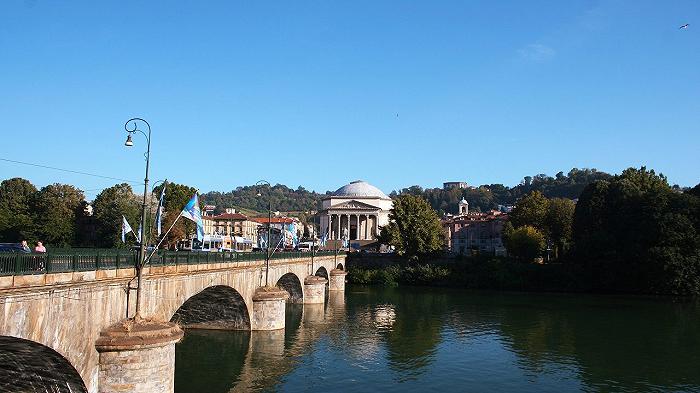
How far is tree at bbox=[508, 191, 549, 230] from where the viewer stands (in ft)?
367

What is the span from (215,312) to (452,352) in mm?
16958

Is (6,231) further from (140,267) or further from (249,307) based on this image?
(140,267)

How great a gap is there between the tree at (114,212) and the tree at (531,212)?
70.0 metres

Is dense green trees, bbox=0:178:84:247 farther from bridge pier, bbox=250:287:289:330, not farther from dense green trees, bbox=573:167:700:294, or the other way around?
dense green trees, bbox=573:167:700:294

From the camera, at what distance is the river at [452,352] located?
103ft

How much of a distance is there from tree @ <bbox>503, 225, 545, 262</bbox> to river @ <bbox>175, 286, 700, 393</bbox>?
114 feet

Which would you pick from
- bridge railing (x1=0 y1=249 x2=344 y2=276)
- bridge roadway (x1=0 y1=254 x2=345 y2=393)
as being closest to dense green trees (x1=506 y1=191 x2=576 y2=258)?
bridge roadway (x1=0 y1=254 x2=345 y2=393)

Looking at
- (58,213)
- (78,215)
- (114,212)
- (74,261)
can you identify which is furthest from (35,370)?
(78,215)

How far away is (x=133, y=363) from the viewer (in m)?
19.9

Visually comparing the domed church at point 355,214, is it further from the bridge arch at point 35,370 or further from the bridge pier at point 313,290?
the bridge arch at point 35,370

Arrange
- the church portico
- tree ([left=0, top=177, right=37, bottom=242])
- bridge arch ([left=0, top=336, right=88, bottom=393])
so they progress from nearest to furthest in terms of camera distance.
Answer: bridge arch ([left=0, top=336, right=88, bottom=393]) < tree ([left=0, top=177, right=37, bottom=242]) < the church portico

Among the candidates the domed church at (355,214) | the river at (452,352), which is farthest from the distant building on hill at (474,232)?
the river at (452,352)

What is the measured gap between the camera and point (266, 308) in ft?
140

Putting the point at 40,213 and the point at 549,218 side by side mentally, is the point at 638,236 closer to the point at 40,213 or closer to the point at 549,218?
the point at 549,218
